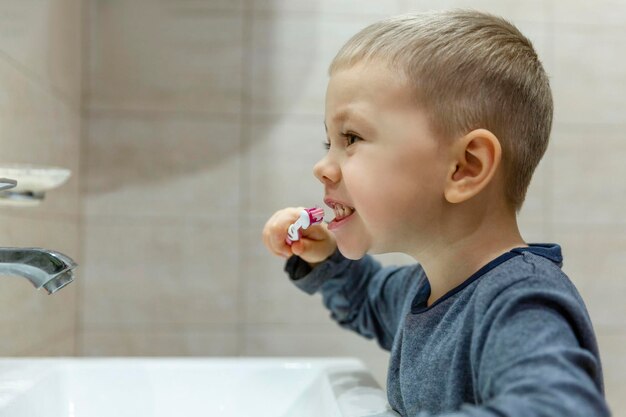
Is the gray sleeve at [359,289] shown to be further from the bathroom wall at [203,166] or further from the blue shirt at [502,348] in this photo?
the bathroom wall at [203,166]

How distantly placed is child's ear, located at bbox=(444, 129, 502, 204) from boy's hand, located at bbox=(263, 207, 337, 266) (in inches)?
10.9

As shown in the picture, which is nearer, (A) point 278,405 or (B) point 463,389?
(B) point 463,389

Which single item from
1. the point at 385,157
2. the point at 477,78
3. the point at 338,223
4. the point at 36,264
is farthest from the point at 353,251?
the point at 36,264

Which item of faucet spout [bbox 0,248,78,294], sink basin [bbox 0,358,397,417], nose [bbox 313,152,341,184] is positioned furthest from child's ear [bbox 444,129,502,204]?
faucet spout [bbox 0,248,78,294]

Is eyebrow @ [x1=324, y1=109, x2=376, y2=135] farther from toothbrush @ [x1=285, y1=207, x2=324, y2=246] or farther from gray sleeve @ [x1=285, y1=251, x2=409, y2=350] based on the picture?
gray sleeve @ [x1=285, y1=251, x2=409, y2=350]

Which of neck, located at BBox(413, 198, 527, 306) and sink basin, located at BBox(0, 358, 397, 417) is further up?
neck, located at BBox(413, 198, 527, 306)

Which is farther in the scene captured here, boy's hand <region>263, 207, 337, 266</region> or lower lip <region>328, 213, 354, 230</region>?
boy's hand <region>263, 207, 337, 266</region>

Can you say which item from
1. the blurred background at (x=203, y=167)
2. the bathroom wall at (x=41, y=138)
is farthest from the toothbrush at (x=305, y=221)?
the blurred background at (x=203, y=167)

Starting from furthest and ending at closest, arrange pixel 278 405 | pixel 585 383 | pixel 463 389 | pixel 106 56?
pixel 106 56
pixel 278 405
pixel 463 389
pixel 585 383

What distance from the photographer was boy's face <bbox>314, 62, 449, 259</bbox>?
67 cm

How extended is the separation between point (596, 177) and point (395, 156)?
93cm

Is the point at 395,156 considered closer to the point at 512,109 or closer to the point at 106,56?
the point at 512,109

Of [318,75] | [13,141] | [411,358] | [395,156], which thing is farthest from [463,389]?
[318,75]

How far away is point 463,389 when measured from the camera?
614 mm
